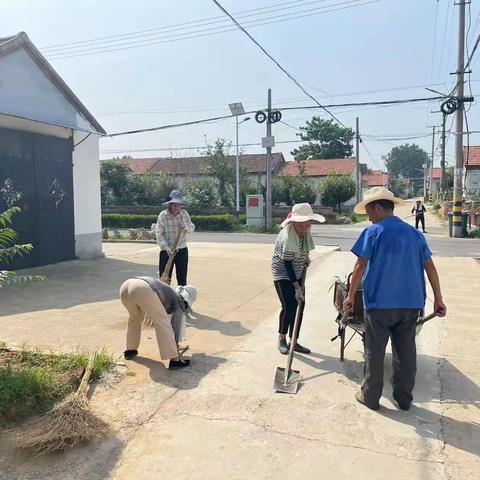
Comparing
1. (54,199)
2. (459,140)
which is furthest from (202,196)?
(54,199)

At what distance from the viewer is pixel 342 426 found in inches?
133

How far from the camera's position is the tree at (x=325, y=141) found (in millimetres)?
72938

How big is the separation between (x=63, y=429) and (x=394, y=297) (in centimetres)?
245

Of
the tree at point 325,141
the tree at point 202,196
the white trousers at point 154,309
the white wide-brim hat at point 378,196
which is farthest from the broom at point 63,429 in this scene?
the tree at point 325,141

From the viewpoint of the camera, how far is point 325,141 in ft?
243

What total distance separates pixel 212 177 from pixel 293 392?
31.3 metres

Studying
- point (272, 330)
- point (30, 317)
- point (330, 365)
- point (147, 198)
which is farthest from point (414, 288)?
point (147, 198)

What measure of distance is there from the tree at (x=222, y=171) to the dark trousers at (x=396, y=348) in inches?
1181

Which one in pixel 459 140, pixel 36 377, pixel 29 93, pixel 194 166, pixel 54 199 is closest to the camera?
pixel 36 377

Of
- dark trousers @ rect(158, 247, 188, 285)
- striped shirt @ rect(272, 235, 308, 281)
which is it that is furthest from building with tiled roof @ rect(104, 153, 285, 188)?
striped shirt @ rect(272, 235, 308, 281)

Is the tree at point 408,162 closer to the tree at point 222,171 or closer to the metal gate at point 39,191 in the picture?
the tree at point 222,171

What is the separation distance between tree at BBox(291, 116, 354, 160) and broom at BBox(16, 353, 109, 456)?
7117 centimetres

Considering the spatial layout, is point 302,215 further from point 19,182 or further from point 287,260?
point 19,182

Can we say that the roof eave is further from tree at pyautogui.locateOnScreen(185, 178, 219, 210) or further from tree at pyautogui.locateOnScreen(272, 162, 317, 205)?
tree at pyautogui.locateOnScreen(272, 162, 317, 205)
